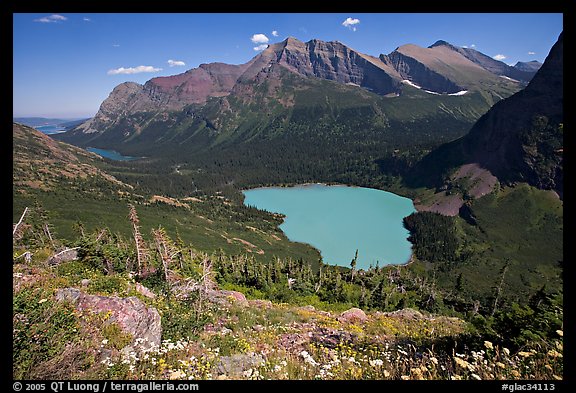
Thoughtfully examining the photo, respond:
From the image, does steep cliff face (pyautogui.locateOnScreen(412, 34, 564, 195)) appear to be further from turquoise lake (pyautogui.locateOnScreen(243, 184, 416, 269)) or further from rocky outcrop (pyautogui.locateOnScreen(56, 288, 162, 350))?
rocky outcrop (pyautogui.locateOnScreen(56, 288, 162, 350))

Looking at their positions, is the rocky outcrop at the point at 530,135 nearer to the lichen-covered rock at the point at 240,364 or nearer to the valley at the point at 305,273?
the valley at the point at 305,273

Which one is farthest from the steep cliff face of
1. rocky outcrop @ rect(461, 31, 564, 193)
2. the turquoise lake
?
the turquoise lake

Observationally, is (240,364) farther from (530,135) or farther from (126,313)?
(530,135)

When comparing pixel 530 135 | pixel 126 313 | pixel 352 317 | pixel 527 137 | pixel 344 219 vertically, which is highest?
pixel 530 135

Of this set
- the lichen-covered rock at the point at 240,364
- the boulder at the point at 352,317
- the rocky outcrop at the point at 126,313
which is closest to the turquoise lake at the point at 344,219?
the boulder at the point at 352,317

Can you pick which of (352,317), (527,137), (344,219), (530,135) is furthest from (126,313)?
(530,135)

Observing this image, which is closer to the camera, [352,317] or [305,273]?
[352,317]
